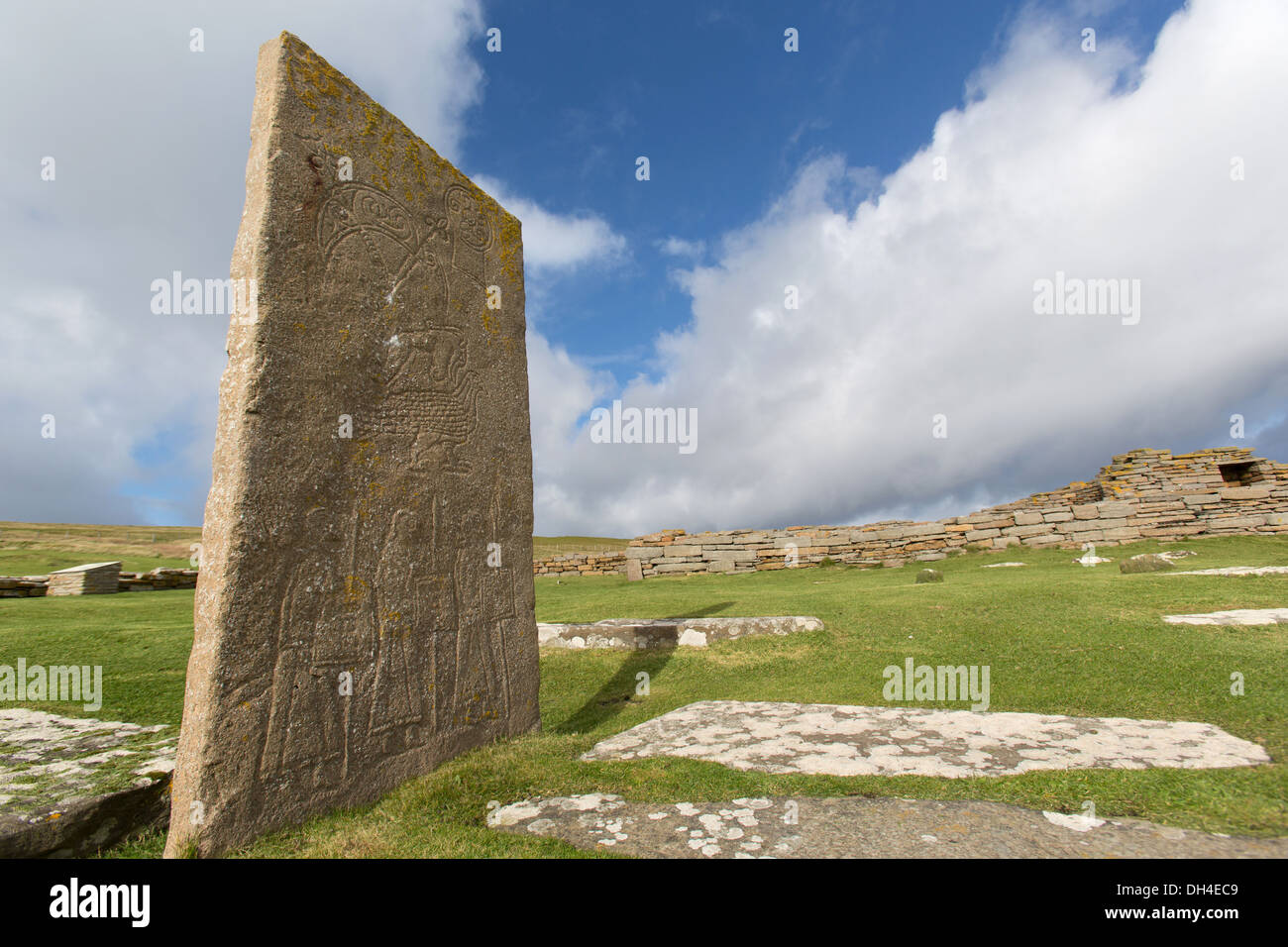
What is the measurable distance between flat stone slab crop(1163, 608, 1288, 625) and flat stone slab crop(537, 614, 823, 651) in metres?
3.22

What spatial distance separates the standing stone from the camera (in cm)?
282

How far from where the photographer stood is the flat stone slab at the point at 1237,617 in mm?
5353

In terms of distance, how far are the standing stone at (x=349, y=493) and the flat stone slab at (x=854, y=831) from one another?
102cm

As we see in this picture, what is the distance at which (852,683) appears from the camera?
210 inches

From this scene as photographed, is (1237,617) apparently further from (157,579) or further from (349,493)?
(157,579)

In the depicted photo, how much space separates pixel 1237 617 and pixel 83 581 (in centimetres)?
2033

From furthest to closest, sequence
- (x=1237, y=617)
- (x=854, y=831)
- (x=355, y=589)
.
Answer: (x=1237, y=617)
(x=355, y=589)
(x=854, y=831)

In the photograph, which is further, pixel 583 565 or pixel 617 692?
pixel 583 565

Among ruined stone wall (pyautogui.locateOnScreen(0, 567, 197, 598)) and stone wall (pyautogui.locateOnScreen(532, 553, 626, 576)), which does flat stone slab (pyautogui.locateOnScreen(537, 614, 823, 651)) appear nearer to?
ruined stone wall (pyautogui.locateOnScreen(0, 567, 197, 598))

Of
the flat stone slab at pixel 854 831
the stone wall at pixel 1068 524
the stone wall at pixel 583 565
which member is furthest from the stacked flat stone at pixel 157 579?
the flat stone slab at pixel 854 831
